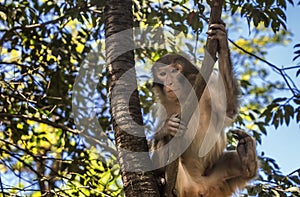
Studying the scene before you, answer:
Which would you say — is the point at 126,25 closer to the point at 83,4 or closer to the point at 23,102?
the point at 83,4

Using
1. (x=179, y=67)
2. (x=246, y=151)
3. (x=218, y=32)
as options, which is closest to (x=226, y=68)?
(x=218, y=32)

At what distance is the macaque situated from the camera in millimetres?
4918

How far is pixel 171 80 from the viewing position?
17.8 feet

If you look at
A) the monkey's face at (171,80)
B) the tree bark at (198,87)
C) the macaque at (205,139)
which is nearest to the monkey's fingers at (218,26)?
the tree bark at (198,87)

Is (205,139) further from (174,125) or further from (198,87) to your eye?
(198,87)

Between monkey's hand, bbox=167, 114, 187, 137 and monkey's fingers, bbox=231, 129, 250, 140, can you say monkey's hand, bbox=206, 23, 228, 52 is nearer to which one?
monkey's hand, bbox=167, 114, 187, 137

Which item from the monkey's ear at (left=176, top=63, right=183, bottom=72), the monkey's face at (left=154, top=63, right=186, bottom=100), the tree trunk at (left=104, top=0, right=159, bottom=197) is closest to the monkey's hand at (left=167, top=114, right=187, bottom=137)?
the tree trunk at (left=104, top=0, right=159, bottom=197)

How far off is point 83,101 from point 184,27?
1.48 meters

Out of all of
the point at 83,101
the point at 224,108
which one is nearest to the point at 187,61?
the point at 224,108

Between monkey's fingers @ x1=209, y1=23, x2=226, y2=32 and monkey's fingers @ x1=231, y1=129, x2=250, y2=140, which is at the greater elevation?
monkey's fingers @ x1=209, y1=23, x2=226, y2=32

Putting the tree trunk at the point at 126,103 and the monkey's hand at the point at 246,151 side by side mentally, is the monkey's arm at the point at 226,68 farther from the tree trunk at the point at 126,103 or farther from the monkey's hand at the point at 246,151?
the tree trunk at the point at 126,103

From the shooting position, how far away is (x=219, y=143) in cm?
523

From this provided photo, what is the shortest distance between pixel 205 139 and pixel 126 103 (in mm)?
1201

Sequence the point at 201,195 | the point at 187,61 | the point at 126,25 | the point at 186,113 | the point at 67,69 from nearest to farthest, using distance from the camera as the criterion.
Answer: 1. the point at 186,113
2. the point at 126,25
3. the point at 201,195
4. the point at 187,61
5. the point at 67,69
